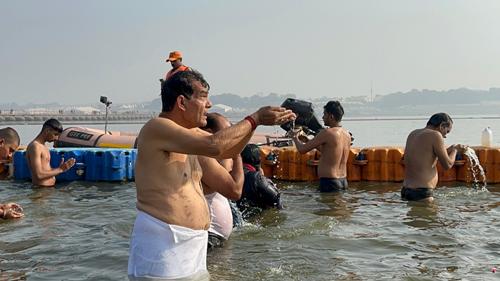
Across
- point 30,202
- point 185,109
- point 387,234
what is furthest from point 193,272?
point 30,202

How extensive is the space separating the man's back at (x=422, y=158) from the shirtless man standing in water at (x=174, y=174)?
540cm

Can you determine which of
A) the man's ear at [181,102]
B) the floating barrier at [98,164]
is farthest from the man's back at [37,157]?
the man's ear at [181,102]

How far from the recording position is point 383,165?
39.1 ft

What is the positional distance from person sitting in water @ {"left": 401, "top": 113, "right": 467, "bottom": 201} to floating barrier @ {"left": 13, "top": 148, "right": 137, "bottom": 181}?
20.7 feet

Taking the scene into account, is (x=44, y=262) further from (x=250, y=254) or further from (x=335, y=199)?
(x=335, y=199)

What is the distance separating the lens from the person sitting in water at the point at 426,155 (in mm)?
8258

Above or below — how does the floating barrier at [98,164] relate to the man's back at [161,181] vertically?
below

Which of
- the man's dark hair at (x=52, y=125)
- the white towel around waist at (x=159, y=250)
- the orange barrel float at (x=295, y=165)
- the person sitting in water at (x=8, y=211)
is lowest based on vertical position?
the orange barrel float at (x=295, y=165)

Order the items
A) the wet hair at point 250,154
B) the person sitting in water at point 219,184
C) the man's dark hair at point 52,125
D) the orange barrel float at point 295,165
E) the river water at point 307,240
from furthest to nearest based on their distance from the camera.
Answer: the orange barrel float at point 295,165, the man's dark hair at point 52,125, the wet hair at point 250,154, the river water at point 307,240, the person sitting in water at point 219,184

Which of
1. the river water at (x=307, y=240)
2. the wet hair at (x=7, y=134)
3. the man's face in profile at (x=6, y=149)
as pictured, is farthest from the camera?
the man's face in profile at (x=6, y=149)

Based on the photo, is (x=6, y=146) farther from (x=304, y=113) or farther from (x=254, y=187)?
(x=254, y=187)

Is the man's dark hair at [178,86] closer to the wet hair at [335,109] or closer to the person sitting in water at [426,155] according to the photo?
the person sitting in water at [426,155]

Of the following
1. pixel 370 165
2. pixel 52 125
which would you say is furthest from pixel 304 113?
pixel 52 125

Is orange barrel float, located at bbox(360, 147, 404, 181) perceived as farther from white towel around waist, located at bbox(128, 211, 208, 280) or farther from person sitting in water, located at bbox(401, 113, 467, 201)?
white towel around waist, located at bbox(128, 211, 208, 280)
